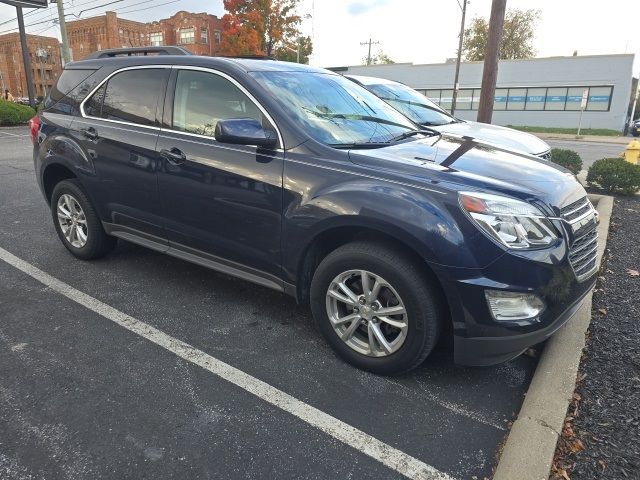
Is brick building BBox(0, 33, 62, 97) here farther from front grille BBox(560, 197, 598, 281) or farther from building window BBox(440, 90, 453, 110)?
front grille BBox(560, 197, 598, 281)

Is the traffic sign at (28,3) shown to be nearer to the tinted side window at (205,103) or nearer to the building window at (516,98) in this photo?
the tinted side window at (205,103)

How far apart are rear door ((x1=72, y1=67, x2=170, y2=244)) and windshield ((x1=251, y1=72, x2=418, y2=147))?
1.02 metres

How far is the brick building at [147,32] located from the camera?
189ft

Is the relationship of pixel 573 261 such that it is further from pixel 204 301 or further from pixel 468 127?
pixel 468 127

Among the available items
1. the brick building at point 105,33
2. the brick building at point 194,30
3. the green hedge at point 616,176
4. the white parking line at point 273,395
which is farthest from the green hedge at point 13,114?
the brick building at point 105,33

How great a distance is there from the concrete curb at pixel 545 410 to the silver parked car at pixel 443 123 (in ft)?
10.4

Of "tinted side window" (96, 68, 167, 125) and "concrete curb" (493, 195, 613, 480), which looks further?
"tinted side window" (96, 68, 167, 125)

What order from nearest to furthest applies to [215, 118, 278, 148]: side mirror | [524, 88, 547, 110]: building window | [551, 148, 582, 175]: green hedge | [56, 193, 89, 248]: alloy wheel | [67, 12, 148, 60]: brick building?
[215, 118, 278, 148]: side mirror → [56, 193, 89, 248]: alloy wheel → [551, 148, 582, 175]: green hedge → [524, 88, 547, 110]: building window → [67, 12, 148, 60]: brick building

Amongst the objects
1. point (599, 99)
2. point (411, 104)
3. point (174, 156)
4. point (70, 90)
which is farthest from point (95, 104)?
point (599, 99)

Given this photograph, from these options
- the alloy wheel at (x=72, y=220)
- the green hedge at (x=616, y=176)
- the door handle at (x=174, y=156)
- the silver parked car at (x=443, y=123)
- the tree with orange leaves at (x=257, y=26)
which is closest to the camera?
the door handle at (x=174, y=156)

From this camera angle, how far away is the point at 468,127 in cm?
677

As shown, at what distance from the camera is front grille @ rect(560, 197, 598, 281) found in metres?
2.65

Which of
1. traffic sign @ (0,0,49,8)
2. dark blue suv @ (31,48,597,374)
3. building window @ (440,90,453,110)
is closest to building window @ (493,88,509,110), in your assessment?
building window @ (440,90,453,110)

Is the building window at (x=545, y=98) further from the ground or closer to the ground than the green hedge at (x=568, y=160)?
further from the ground
